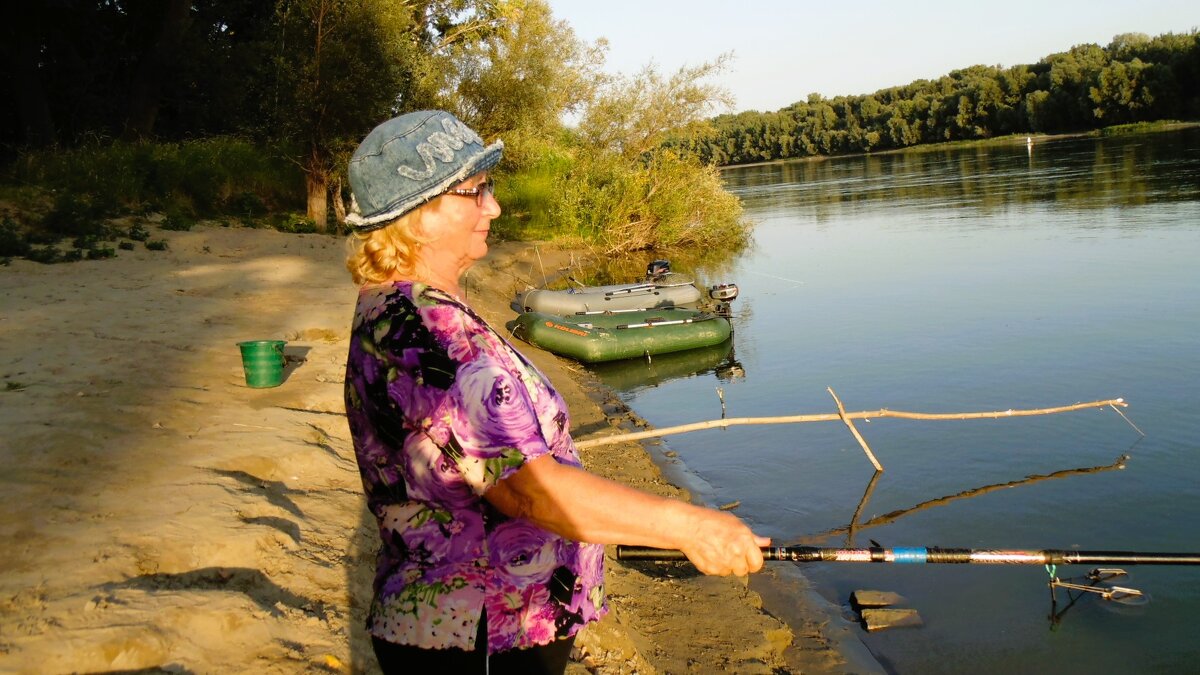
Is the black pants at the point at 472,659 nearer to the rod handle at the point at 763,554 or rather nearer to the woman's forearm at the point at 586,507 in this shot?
the woman's forearm at the point at 586,507

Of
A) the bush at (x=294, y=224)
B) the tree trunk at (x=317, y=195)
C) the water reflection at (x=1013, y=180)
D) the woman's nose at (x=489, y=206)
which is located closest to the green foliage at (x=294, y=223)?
the bush at (x=294, y=224)

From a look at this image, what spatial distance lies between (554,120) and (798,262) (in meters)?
8.32

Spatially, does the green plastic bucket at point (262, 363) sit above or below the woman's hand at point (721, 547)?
below

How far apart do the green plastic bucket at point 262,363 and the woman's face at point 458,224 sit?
6.55m

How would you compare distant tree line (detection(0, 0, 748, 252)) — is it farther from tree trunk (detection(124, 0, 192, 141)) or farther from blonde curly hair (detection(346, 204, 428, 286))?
blonde curly hair (detection(346, 204, 428, 286))

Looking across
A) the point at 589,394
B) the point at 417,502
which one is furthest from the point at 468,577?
the point at 589,394

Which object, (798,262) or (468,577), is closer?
(468,577)

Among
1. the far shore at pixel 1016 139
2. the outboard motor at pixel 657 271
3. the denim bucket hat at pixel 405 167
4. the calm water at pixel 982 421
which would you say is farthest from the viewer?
the far shore at pixel 1016 139

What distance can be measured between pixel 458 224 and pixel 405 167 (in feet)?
0.58

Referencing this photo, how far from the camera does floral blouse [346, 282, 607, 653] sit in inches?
72.6

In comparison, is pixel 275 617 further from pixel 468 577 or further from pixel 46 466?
pixel 468 577

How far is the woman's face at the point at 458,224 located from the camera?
2102 millimetres

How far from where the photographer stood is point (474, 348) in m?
1.86

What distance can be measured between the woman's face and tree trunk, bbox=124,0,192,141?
18983 millimetres
